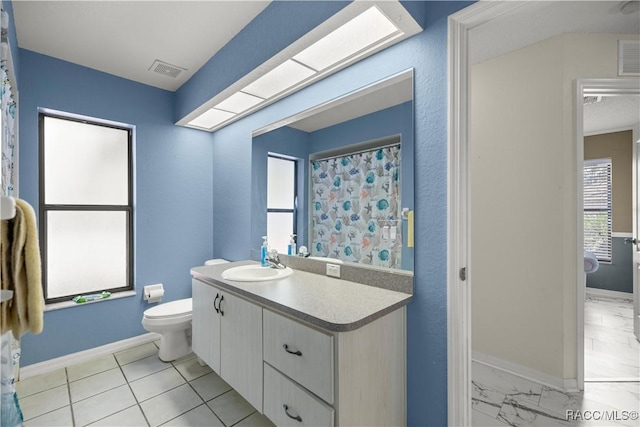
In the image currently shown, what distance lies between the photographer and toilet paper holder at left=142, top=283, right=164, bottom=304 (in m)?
2.73

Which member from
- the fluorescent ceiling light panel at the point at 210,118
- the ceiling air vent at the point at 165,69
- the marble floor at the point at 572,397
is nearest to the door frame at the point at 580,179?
the marble floor at the point at 572,397

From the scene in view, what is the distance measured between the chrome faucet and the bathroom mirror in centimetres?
10

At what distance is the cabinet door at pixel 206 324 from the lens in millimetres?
1885

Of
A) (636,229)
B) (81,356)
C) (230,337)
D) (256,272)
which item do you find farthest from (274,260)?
(636,229)

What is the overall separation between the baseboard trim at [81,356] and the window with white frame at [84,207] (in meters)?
0.48

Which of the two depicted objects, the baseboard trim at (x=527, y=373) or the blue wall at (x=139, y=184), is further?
the blue wall at (x=139, y=184)

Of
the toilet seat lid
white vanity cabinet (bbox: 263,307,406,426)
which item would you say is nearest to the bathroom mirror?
white vanity cabinet (bbox: 263,307,406,426)

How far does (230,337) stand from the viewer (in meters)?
1.74

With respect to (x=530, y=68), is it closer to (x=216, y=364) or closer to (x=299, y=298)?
(x=299, y=298)

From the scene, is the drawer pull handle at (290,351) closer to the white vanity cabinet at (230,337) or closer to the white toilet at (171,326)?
the white vanity cabinet at (230,337)

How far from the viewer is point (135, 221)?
2.72 meters

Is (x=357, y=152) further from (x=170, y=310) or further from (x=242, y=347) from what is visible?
(x=170, y=310)

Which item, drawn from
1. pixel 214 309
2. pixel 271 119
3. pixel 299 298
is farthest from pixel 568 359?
pixel 271 119

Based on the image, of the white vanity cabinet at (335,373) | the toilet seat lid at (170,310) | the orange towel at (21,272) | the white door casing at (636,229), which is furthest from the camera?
the white door casing at (636,229)
